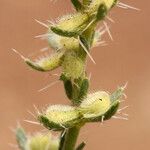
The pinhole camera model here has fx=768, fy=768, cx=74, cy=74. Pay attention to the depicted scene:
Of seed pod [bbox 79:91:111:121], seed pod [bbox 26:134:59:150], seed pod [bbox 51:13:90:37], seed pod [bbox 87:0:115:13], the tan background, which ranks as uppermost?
seed pod [bbox 87:0:115:13]

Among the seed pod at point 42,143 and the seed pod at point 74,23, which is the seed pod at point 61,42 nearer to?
the seed pod at point 74,23

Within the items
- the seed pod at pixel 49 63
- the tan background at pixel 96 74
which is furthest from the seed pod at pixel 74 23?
the tan background at pixel 96 74

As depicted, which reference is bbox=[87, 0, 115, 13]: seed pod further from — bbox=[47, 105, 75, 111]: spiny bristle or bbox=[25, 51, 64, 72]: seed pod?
bbox=[47, 105, 75, 111]: spiny bristle

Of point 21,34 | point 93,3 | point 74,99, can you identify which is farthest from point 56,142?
point 21,34

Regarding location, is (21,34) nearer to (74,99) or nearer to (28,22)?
(28,22)

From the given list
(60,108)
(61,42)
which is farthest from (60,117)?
(61,42)

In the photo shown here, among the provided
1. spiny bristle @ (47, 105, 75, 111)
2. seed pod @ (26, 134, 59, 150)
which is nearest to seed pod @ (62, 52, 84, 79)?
spiny bristle @ (47, 105, 75, 111)

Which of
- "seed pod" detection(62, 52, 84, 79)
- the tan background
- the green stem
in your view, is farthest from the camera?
the tan background

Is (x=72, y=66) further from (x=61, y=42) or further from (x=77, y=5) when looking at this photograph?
(x=77, y=5)
